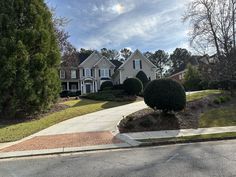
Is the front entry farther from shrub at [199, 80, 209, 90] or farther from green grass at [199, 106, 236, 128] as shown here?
green grass at [199, 106, 236, 128]

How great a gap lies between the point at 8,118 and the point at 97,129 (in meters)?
7.31

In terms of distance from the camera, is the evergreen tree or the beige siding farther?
the beige siding

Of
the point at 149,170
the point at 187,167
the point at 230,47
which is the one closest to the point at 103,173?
the point at 149,170

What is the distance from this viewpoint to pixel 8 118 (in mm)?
17000

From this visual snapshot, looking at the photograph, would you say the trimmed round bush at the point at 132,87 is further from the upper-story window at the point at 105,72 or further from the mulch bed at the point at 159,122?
the upper-story window at the point at 105,72

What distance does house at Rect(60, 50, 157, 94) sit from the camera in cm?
4478

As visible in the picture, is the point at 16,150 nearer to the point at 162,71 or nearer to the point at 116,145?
the point at 116,145

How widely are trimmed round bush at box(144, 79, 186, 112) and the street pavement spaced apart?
4600 millimetres

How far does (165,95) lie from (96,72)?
33086 mm

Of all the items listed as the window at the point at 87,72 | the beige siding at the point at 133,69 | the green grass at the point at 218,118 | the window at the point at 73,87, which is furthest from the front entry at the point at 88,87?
the green grass at the point at 218,118

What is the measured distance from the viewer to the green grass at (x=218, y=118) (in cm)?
1356

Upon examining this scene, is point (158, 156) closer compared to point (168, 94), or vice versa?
point (158, 156)

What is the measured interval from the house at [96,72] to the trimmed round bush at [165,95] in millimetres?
30306

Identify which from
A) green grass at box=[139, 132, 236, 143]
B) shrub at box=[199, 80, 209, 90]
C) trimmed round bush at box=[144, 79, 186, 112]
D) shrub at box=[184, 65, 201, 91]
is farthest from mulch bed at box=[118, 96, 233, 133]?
shrub at box=[184, 65, 201, 91]
